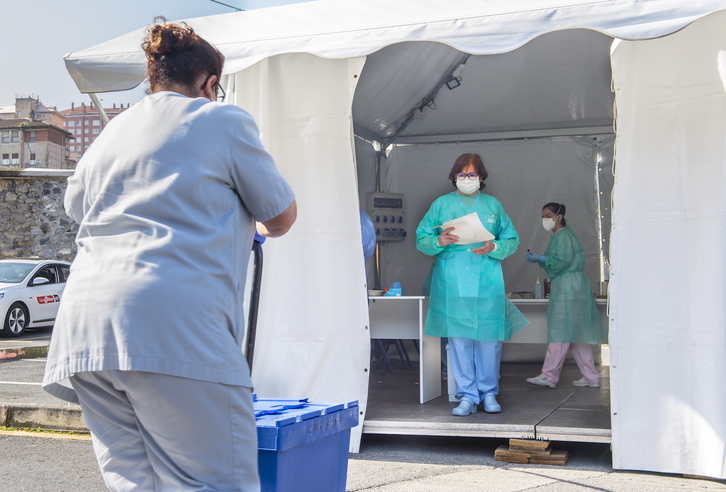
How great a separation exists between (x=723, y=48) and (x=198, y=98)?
10.6 feet

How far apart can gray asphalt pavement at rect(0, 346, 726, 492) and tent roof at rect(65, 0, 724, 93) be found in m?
2.18

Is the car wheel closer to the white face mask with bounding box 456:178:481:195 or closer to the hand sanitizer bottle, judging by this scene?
the hand sanitizer bottle

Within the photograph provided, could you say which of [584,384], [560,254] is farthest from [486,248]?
[584,384]

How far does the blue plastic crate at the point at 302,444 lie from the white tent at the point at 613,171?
Result: 2.06 metres

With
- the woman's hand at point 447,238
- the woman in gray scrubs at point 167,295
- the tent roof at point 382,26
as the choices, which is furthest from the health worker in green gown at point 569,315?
the woman in gray scrubs at point 167,295

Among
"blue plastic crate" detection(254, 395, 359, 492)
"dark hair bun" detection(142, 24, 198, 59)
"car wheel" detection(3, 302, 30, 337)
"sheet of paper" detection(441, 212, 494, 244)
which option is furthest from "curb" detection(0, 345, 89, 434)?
"car wheel" detection(3, 302, 30, 337)

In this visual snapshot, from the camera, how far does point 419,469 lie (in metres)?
4.35

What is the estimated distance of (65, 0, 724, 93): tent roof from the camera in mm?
3809

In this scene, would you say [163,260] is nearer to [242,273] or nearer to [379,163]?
[242,273]

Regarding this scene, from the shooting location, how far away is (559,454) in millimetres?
4441

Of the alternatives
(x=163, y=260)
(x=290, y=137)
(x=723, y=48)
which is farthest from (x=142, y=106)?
(x=723, y=48)

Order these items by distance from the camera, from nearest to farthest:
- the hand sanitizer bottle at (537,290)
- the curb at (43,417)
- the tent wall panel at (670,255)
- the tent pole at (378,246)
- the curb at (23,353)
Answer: the tent wall panel at (670,255) → the curb at (43,417) → the hand sanitizer bottle at (537,290) → the tent pole at (378,246) → the curb at (23,353)

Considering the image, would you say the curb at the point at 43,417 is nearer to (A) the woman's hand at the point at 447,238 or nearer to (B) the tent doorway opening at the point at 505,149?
(B) the tent doorway opening at the point at 505,149

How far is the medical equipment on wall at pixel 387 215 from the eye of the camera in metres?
8.19
